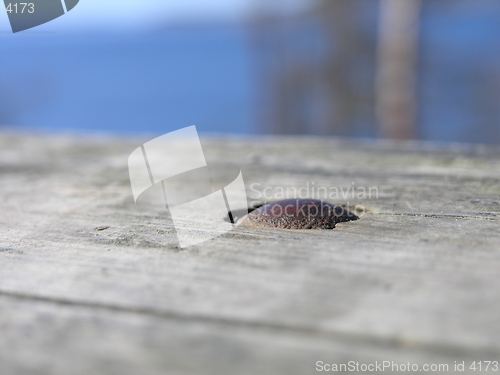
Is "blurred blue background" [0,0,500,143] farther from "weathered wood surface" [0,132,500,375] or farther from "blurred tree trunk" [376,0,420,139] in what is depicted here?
"weathered wood surface" [0,132,500,375]

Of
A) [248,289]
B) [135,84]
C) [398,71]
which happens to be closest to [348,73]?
[398,71]

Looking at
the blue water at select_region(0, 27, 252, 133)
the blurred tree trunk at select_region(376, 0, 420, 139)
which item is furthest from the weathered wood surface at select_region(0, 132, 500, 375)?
the blue water at select_region(0, 27, 252, 133)

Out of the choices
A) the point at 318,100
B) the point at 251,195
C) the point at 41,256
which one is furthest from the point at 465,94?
the point at 41,256

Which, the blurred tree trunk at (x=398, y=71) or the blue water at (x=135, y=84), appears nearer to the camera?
the blurred tree trunk at (x=398, y=71)

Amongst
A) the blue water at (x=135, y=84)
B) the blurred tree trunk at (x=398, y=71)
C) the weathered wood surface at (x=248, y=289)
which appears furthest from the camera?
the blue water at (x=135, y=84)

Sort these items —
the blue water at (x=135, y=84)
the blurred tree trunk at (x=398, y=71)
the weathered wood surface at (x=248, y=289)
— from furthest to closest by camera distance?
1. the blue water at (x=135, y=84)
2. the blurred tree trunk at (x=398, y=71)
3. the weathered wood surface at (x=248, y=289)

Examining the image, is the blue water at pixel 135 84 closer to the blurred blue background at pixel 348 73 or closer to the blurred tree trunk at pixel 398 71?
the blurred blue background at pixel 348 73

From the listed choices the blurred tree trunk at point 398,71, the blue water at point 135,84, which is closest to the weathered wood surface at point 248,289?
the blurred tree trunk at point 398,71
